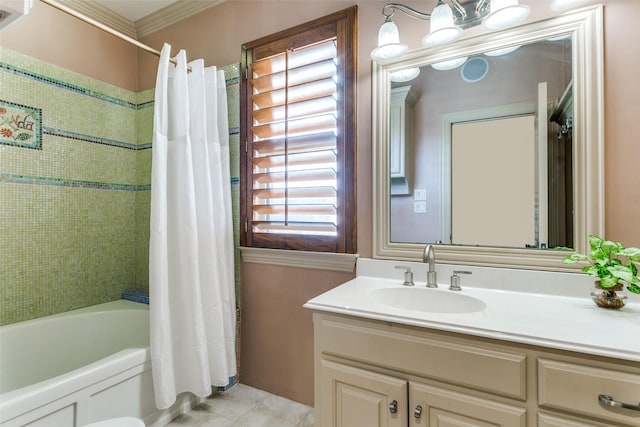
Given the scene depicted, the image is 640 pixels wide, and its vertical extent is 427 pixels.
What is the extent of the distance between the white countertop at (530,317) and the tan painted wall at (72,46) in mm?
2249

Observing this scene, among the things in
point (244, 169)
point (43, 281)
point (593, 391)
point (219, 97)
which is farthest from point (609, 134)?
point (43, 281)

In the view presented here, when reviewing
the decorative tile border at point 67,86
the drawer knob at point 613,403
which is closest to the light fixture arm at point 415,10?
the drawer knob at point 613,403

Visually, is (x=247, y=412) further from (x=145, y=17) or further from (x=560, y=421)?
(x=145, y=17)

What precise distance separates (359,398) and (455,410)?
319 millimetres

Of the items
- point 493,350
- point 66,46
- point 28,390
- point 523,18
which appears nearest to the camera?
point 493,350

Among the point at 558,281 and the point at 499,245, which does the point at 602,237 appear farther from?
the point at 499,245

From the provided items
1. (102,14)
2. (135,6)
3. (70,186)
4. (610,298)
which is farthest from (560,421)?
(102,14)

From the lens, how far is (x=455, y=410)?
0.98 meters

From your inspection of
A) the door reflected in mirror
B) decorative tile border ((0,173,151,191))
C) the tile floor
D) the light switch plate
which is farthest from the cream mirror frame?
decorative tile border ((0,173,151,191))

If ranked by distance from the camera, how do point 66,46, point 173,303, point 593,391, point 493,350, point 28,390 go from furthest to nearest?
point 66,46, point 173,303, point 28,390, point 493,350, point 593,391

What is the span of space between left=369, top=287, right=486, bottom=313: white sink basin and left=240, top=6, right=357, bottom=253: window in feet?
1.12

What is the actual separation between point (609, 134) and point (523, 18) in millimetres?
564

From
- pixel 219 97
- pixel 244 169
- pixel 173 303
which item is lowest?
pixel 173 303

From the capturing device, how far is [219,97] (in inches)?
76.5
